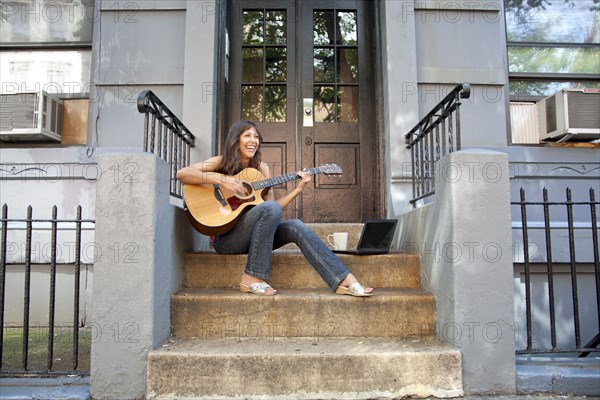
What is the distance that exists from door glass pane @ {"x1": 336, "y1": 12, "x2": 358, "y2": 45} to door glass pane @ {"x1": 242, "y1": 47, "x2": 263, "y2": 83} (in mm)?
986

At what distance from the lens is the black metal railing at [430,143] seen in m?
3.46

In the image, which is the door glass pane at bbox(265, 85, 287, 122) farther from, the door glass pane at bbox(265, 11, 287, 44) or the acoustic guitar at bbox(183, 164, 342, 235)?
the acoustic guitar at bbox(183, 164, 342, 235)

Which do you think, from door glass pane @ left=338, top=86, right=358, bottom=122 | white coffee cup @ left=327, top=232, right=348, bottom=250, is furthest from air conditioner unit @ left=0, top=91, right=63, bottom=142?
white coffee cup @ left=327, top=232, right=348, bottom=250

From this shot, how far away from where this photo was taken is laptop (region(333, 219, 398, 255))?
11.9 feet

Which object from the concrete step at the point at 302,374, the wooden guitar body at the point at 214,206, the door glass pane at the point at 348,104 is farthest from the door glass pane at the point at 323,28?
the concrete step at the point at 302,374

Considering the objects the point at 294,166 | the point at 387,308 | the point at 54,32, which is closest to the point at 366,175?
the point at 294,166

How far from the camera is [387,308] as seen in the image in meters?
3.20

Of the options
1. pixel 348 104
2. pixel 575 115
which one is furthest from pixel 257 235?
pixel 575 115

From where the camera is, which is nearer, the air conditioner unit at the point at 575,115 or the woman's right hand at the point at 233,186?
the woman's right hand at the point at 233,186

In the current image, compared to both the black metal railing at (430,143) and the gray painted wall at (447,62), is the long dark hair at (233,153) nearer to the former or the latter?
the black metal railing at (430,143)

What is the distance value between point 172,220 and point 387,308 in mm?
1649

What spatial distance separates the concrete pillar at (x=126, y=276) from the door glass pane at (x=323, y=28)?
131 inches

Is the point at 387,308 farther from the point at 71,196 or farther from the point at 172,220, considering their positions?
the point at 71,196

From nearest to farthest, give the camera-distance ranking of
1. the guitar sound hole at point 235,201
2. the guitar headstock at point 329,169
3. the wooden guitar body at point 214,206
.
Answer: the wooden guitar body at point 214,206 < the guitar sound hole at point 235,201 < the guitar headstock at point 329,169
